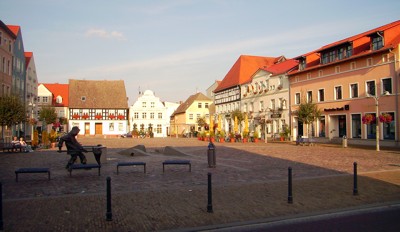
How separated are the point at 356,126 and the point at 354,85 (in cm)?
402

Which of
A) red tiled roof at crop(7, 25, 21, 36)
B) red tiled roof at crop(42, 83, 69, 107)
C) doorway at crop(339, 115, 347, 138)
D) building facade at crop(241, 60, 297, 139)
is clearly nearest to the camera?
doorway at crop(339, 115, 347, 138)

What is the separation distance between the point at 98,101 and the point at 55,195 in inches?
2739

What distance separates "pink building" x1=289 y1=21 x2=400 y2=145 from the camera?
31.3 m

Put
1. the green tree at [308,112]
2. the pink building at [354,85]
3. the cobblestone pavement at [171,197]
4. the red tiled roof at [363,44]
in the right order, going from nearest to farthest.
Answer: the cobblestone pavement at [171,197] < the pink building at [354,85] < the red tiled roof at [363,44] < the green tree at [308,112]

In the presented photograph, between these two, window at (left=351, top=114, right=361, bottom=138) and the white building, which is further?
the white building

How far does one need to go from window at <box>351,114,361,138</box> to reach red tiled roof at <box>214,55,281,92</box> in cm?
2621

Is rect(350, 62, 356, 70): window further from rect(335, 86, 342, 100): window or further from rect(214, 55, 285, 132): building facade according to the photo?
rect(214, 55, 285, 132): building facade

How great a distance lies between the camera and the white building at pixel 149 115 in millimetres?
78875

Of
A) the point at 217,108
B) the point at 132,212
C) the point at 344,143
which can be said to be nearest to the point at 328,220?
the point at 132,212

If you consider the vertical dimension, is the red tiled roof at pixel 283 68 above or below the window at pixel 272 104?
above

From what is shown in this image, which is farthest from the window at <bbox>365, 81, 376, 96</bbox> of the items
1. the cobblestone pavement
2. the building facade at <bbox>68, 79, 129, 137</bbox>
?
the building facade at <bbox>68, 79, 129, 137</bbox>

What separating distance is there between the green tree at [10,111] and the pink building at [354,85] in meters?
28.3

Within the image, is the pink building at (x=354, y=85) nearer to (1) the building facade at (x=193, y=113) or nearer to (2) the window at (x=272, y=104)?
(2) the window at (x=272, y=104)

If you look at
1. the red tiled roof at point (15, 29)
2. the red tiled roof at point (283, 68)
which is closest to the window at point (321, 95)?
the red tiled roof at point (283, 68)
